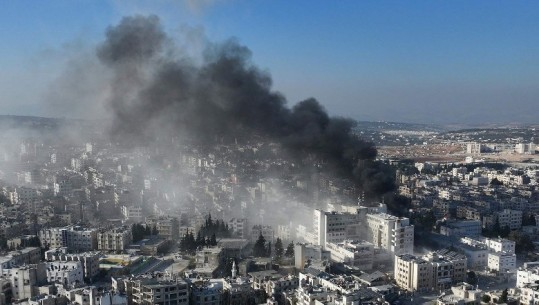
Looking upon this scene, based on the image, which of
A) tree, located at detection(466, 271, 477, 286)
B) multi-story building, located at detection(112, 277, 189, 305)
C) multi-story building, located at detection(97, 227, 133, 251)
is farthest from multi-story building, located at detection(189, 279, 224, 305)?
tree, located at detection(466, 271, 477, 286)

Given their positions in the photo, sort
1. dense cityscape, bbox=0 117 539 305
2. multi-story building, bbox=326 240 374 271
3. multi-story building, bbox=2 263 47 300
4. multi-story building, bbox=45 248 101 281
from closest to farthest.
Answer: dense cityscape, bbox=0 117 539 305
multi-story building, bbox=2 263 47 300
multi-story building, bbox=45 248 101 281
multi-story building, bbox=326 240 374 271

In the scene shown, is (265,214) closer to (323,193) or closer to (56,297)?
(323,193)

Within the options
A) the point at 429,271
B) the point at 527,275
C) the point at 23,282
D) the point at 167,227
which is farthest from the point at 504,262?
the point at 23,282

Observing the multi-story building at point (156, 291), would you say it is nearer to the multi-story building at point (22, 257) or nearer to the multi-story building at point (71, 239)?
the multi-story building at point (22, 257)

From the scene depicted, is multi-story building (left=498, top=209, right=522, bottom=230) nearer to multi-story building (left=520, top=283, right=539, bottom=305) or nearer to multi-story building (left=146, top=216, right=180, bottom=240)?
multi-story building (left=520, top=283, right=539, bottom=305)

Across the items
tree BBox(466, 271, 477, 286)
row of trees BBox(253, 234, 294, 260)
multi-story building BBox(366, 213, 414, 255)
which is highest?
multi-story building BBox(366, 213, 414, 255)

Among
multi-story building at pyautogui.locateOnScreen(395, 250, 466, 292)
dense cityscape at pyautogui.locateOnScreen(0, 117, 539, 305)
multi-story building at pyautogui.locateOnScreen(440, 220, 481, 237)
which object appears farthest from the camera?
multi-story building at pyautogui.locateOnScreen(440, 220, 481, 237)

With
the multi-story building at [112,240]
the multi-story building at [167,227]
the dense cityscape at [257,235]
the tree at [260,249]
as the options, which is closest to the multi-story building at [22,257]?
the dense cityscape at [257,235]
